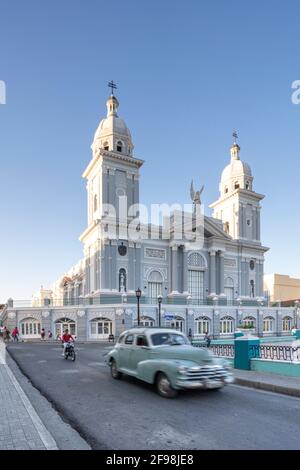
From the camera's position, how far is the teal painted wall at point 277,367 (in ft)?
36.4

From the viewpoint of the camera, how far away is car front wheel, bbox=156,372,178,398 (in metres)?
8.38

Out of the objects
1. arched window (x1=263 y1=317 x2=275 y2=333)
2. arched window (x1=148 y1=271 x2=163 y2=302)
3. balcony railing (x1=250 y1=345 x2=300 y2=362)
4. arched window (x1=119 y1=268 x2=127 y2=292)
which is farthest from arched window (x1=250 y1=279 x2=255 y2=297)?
balcony railing (x1=250 y1=345 x2=300 y2=362)

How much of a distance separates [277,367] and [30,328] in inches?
1133

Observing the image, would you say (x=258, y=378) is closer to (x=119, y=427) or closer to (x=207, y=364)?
(x=207, y=364)

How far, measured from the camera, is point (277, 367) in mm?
11688

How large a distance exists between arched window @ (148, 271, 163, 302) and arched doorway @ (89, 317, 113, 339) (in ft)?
27.5

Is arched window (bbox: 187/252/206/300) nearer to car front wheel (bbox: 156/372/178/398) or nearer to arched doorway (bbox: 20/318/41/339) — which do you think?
arched doorway (bbox: 20/318/41/339)

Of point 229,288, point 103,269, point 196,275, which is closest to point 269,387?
point 103,269

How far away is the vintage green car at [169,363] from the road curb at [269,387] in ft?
4.94

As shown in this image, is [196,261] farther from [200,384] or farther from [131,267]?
[200,384]

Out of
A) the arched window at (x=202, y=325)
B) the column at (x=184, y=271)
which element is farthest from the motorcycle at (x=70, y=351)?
the column at (x=184, y=271)

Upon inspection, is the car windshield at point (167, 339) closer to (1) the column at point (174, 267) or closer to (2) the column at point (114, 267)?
(2) the column at point (114, 267)

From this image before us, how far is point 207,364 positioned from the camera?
875 centimetres

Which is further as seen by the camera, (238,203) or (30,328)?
(238,203)
